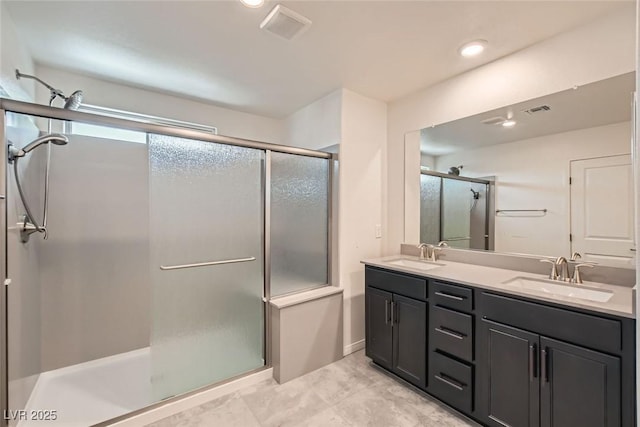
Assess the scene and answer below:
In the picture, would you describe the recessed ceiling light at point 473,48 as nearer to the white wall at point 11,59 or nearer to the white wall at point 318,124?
the white wall at point 318,124

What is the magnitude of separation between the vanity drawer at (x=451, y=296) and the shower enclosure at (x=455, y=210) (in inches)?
26.2

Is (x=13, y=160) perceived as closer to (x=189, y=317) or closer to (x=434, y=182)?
(x=189, y=317)

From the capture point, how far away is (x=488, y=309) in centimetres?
165

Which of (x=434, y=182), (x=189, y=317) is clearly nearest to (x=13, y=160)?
(x=189, y=317)

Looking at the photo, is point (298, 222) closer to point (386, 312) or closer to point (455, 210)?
point (386, 312)

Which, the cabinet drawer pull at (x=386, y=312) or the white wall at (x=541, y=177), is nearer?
the white wall at (x=541, y=177)

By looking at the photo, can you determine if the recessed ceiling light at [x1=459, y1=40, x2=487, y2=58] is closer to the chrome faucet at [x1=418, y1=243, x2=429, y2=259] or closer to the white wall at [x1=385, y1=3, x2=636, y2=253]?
the white wall at [x1=385, y1=3, x2=636, y2=253]

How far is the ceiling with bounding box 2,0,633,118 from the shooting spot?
1.55 metres


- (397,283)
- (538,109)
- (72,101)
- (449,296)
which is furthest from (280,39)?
(449,296)

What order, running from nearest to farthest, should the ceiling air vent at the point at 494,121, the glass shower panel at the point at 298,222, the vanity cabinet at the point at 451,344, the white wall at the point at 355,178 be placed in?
the vanity cabinet at the point at 451,344 < the ceiling air vent at the point at 494,121 < the glass shower panel at the point at 298,222 < the white wall at the point at 355,178

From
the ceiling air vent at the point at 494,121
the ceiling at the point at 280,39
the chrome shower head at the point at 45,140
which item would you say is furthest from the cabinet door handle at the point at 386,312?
the chrome shower head at the point at 45,140

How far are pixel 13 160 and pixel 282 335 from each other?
1983mm

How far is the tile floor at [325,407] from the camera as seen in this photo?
1771mm

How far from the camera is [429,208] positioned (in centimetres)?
268
